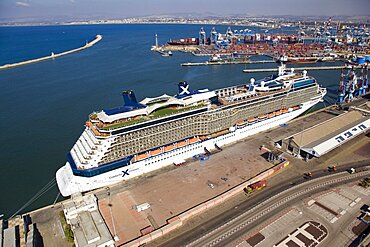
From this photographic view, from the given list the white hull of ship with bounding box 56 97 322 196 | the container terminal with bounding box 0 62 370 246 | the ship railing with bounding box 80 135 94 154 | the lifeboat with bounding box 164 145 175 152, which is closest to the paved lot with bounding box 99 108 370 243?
the container terminal with bounding box 0 62 370 246

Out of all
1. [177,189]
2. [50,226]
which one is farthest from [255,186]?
[50,226]

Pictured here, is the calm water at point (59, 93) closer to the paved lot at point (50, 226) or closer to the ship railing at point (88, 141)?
the paved lot at point (50, 226)

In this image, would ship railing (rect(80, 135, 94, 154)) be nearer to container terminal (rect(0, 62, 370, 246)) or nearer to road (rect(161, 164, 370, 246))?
container terminal (rect(0, 62, 370, 246))

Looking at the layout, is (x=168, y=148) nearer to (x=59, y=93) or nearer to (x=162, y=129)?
(x=162, y=129)

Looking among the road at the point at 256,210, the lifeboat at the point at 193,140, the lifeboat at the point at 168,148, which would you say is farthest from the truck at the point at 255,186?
the lifeboat at the point at 168,148

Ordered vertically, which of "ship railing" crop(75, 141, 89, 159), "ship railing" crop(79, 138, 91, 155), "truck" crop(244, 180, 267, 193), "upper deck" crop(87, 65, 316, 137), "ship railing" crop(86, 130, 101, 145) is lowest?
"truck" crop(244, 180, 267, 193)

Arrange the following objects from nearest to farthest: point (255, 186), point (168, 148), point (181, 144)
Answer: point (255, 186) → point (168, 148) → point (181, 144)
